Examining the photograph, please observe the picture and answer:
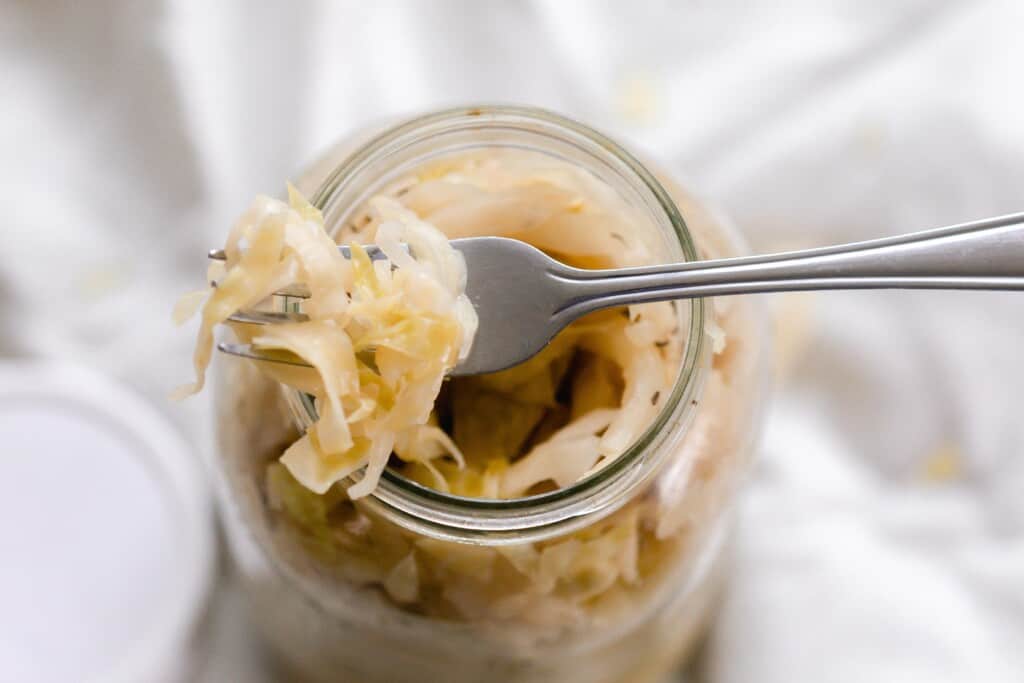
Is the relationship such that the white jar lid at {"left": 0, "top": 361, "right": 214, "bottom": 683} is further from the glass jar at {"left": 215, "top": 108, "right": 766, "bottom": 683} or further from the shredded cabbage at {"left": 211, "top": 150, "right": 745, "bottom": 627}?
the shredded cabbage at {"left": 211, "top": 150, "right": 745, "bottom": 627}

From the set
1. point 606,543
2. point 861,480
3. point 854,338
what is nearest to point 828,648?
point 861,480

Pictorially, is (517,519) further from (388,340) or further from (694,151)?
(694,151)

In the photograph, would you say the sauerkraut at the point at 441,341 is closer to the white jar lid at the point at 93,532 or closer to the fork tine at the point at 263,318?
the fork tine at the point at 263,318

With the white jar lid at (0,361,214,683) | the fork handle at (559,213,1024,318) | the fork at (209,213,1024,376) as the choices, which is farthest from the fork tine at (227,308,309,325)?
the white jar lid at (0,361,214,683)

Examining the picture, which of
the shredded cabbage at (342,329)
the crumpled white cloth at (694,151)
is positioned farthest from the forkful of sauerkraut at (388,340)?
the crumpled white cloth at (694,151)

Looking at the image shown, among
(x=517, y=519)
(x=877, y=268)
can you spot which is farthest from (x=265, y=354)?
(x=877, y=268)

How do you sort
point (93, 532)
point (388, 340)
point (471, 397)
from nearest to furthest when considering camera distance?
point (388, 340) < point (471, 397) < point (93, 532)

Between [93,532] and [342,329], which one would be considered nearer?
[342,329]
